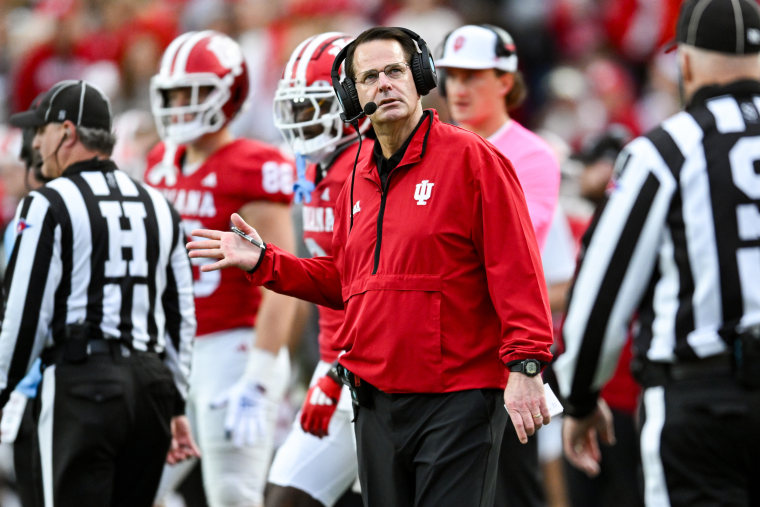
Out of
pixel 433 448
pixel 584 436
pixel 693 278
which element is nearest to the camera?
pixel 433 448

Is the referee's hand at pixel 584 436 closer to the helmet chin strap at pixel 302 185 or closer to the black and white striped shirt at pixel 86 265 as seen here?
the helmet chin strap at pixel 302 185

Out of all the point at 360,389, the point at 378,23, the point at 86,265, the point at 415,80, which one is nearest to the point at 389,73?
the point at 415,80

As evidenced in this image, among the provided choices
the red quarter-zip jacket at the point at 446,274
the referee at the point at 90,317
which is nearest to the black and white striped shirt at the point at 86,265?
the referee at the point at 90,317

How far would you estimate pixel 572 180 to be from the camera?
846 centimetres

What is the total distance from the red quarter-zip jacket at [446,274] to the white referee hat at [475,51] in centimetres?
187

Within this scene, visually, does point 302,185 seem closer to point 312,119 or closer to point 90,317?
point 312,119

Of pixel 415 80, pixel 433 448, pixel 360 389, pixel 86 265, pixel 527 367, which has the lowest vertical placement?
pixel 433 448

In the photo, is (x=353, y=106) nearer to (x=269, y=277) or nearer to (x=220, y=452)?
(x=269, y=277)

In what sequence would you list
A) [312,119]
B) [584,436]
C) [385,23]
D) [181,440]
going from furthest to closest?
1. [385,23]
2. [181,440]
3. [312,119]
4. [584,436]

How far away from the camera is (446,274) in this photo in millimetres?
3656

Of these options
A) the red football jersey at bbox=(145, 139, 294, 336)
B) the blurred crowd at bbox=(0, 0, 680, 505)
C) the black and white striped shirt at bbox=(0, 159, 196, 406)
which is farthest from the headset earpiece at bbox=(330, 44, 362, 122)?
the blurred crowd at bbox=(0, 0, 680, 505)

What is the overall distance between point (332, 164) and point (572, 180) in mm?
3735

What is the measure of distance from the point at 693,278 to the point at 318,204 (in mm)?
1742

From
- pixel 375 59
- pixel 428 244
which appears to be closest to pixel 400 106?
pixel 375 59
